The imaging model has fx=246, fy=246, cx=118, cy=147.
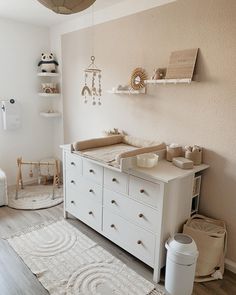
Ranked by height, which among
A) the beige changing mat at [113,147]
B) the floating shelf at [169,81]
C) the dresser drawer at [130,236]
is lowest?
the dresser drawer at [130,236]

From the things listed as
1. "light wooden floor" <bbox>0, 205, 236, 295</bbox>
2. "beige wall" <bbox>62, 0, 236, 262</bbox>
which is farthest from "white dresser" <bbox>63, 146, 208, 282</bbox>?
"beige wall" <bbox>62, 0, 236, 262</bbox>

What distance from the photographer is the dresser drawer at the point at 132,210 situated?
1.93 meters

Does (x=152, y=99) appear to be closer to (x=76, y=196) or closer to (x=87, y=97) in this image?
(x=87, y=97)

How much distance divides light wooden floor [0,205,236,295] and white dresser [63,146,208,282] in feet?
0.34

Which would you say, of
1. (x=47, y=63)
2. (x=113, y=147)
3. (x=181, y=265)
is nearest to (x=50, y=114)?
(x=47, y=63)

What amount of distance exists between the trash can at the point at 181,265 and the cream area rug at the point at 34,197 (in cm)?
188

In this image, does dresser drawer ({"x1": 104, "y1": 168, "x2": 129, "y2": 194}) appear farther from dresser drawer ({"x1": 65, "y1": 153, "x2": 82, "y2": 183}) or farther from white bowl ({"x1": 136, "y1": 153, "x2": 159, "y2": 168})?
dresser drawer ({"x1": 65, "y1": 153, "x2": 82, "y2": 183})

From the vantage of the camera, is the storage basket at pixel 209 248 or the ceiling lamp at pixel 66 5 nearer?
the ceiling lamp at pixel 66 5

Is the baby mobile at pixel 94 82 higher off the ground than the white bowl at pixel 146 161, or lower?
higher

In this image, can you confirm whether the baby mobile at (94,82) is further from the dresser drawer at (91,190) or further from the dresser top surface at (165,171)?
the dresser top surface at (165,171)

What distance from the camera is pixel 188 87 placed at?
2.20 m

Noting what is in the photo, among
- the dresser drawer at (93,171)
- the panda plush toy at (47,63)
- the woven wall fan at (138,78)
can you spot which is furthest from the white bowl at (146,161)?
the panda plush toy at (47,63)

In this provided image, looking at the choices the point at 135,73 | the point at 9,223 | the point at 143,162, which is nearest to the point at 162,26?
the point at 135,73

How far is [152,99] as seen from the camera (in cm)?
253
